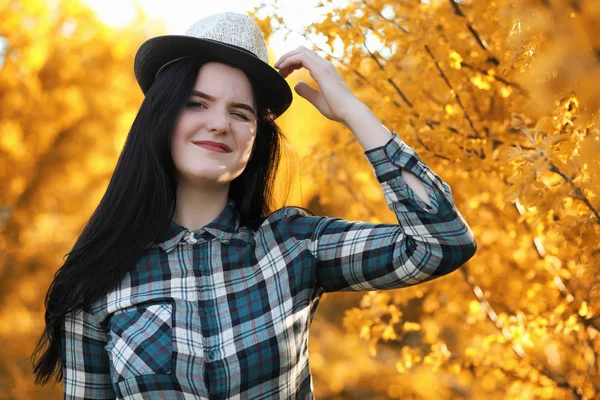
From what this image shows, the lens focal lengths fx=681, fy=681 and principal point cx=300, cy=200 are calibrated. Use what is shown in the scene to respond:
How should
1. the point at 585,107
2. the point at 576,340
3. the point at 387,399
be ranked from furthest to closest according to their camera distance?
the point at 387,399 → the point at 576,340 → the point at 585,107

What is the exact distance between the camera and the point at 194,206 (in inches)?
65.6

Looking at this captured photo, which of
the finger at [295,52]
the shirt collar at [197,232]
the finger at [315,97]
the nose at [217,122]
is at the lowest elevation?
the shirt collar at [197,232]

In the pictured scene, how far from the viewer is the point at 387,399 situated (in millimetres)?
6004

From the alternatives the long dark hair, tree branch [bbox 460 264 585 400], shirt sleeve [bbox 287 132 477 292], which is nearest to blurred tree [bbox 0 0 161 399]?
tree branch [bbox 460 264 585 400]

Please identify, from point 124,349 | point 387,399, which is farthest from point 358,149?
point 387,399

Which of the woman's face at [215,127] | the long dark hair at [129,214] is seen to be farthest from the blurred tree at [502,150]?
the long dark hair at [129,214]

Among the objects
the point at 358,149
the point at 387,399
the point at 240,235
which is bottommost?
the point at 387,399

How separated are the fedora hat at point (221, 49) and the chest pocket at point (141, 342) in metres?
0.59

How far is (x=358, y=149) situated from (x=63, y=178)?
14.6 ft

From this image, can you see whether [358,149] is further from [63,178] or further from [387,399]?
[63,178]

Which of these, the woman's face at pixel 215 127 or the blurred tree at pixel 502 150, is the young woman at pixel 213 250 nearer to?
the woman's face at pixel 215 127

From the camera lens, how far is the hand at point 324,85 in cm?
153

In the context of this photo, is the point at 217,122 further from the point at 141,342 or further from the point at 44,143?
the point at 44,143

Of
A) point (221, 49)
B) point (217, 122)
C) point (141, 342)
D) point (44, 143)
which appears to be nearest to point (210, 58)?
point (221, 49)
